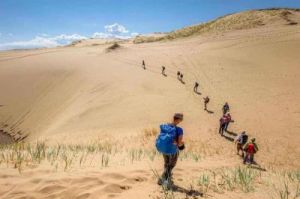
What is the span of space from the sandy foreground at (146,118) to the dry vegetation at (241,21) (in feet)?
32.6

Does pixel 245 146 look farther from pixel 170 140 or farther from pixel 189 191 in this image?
pixel 170 140

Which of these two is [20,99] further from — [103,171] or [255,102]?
[103,171]

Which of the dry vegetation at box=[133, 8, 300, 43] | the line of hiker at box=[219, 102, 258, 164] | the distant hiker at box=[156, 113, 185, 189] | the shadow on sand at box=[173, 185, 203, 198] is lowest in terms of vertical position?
the line of hiker at box=[219, 102, 258, 164]

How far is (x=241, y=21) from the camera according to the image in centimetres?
7238

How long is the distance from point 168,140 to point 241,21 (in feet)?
233

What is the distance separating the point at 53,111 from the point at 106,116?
7490 millimetres

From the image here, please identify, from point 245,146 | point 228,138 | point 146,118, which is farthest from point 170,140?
point 146,118

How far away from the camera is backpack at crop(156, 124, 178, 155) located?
6.83m

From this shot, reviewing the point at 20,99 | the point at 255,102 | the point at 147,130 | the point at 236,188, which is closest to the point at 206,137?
the point at 147,130

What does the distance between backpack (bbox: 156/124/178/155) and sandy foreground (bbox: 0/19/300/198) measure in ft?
2.65

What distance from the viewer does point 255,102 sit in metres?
29.9

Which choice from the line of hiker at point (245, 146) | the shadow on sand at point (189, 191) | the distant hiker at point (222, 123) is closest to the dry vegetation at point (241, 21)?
the distant hiker at point (222, 123)

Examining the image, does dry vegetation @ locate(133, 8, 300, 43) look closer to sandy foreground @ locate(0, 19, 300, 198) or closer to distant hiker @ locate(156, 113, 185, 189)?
sandy foreground @ locate(0, 19, 300, 198)

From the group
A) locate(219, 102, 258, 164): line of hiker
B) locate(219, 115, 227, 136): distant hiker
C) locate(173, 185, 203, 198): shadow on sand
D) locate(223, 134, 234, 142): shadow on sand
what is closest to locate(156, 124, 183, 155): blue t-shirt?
locate(173, 185, 203, 198): shadow on sand
